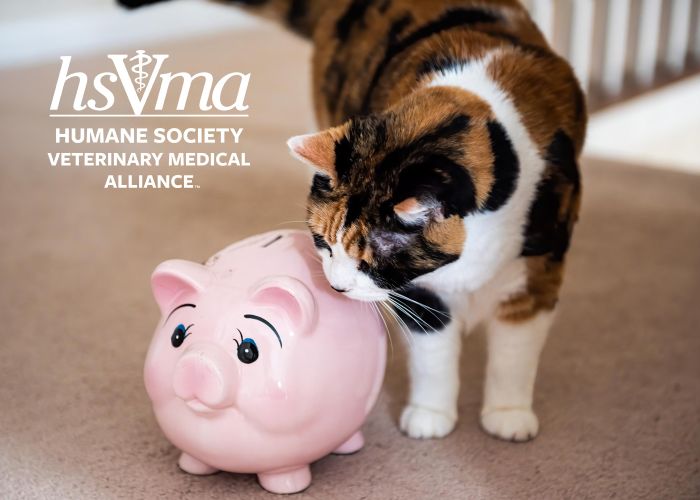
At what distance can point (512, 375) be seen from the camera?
1221mm

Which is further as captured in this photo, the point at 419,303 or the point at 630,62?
the point at 630,62

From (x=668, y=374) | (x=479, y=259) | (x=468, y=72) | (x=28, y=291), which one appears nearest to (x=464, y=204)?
(x=479, y=259)

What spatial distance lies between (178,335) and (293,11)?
2.93 feet

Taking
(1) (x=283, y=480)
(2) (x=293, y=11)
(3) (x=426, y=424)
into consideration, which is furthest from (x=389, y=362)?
(2) (x=293, y=11)

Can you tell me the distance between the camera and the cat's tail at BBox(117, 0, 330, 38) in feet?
5.49

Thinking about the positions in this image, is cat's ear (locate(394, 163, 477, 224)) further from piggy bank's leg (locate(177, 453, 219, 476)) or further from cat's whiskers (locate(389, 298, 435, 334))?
piggy bank's leg (locate(177, 453, 219, 476))

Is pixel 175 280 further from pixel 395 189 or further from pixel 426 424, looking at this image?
pixel 426 424

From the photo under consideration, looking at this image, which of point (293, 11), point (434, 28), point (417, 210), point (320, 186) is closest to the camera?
point (417, 210)

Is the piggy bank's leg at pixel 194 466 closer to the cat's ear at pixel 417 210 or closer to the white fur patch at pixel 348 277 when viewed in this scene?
the white fur patch at pixel 348 277

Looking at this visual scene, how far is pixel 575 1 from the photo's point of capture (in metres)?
2.74

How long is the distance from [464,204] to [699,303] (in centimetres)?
83

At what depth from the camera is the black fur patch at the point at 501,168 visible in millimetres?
1017

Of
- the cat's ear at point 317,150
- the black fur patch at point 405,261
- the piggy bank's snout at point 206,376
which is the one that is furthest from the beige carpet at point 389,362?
the cat's ear at point 317,150

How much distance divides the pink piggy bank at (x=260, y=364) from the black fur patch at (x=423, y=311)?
0.24 ft
